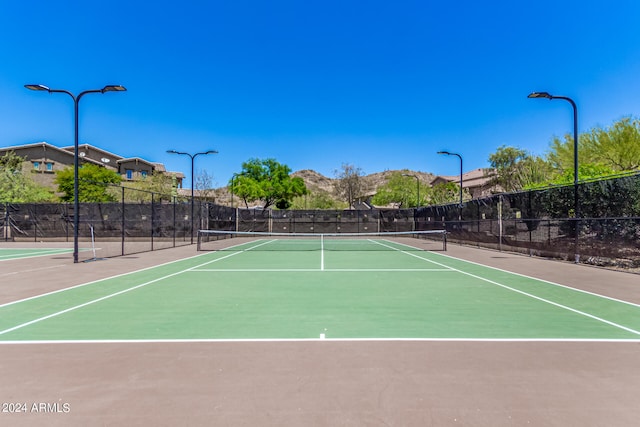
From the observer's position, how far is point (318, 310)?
746 cm

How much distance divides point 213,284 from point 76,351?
551cm

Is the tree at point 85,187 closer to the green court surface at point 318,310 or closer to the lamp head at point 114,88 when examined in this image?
the lamp head at point 114,88

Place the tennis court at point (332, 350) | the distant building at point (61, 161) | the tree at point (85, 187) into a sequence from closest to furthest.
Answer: the tennis court at point (332, 350) < the tree at point (85, 187) < the distant building at point (61, 161)

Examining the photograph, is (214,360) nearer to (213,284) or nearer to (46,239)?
(213,284)

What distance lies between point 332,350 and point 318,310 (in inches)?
90.3

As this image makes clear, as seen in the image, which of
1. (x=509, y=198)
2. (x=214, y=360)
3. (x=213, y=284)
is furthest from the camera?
(x=509, y=198)

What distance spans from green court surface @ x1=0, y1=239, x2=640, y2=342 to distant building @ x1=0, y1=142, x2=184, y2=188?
60683 millimetres

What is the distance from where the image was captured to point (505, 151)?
71.8m

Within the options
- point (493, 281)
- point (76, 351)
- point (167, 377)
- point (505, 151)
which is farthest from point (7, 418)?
point (505, 151)

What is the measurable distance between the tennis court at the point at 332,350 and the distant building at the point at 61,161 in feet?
203

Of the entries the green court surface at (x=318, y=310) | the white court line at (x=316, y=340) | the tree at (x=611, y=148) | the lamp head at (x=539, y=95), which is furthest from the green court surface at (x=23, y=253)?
the tree at (x=611, y=148)

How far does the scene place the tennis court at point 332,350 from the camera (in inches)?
144

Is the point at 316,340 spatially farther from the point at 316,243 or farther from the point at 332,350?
the point at 316,243

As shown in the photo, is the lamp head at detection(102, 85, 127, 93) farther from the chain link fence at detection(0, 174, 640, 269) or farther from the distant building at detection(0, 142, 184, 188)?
the distant building at detection(0, 142, 184, 188)
